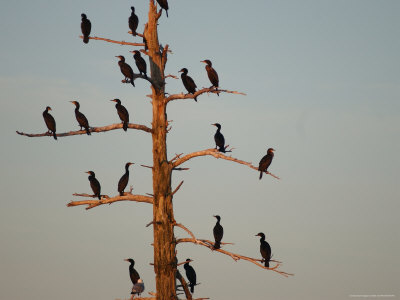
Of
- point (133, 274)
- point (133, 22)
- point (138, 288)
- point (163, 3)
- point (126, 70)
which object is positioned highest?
point (133, 22)

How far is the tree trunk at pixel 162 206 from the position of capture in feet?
45.0

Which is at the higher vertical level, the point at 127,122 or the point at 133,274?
the point at 127,122

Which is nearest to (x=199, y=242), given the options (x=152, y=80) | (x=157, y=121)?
(x=157, y=121)

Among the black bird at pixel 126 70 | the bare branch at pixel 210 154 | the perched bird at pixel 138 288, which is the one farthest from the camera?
the perched bird at pixel 138 288

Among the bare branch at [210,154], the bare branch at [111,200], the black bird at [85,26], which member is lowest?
the bare branch at [111,200]

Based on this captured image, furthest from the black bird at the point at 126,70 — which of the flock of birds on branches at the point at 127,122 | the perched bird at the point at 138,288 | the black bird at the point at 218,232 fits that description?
the perched bird at the point at 138,288

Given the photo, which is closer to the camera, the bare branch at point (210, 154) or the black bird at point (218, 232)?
the bare branch at point (210, 154)

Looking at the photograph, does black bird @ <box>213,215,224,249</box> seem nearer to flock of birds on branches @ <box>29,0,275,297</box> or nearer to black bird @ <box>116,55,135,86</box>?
flock of birds on branches @ <box>29,0,275,297</box>

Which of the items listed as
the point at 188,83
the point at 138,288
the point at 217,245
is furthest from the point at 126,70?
the point at 138,288

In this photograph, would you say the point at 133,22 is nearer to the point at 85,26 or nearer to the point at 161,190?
the point at 85,26

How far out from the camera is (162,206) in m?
13.8

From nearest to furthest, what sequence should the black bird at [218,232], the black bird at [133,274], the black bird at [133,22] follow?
the black bird at [218,232] → the black bird at [133,22] → the black bird at [133,274]

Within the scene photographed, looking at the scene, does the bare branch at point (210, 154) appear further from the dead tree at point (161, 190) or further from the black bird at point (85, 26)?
the black bird at point (85, 26)

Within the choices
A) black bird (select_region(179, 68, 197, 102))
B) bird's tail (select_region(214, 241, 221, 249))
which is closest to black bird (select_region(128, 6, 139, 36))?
black bird (select_region(179, 68, 197, 102))
